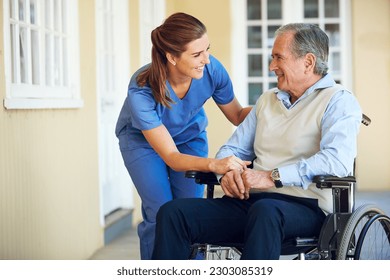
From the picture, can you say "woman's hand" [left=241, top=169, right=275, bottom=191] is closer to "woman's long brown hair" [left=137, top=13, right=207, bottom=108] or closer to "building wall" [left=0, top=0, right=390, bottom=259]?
"woman's long brown hair" [left=137, top=13, right=207, bottom=108]

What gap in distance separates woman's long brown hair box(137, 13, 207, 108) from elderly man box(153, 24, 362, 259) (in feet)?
0.89

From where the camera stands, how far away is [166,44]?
276 cm

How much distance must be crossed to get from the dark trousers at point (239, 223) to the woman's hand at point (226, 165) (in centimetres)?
10

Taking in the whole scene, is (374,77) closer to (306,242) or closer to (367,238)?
(367,238)

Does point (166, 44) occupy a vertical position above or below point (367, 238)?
above

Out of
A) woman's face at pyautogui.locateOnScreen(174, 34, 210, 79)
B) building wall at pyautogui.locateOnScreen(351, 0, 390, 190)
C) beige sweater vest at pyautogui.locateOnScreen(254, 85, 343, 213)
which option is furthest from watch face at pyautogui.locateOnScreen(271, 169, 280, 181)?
building wall at pyautogui.locateOnScreen(351, 0, 390, 190)

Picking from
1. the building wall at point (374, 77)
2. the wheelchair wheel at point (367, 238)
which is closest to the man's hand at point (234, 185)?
the wheelchair wheel at point (367, 238)

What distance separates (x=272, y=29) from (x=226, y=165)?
18.2 feet

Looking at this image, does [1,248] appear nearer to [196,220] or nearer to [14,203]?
[14,203]

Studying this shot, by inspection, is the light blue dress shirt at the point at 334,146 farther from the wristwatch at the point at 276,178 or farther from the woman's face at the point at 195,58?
the woman's face at the point at 195,58

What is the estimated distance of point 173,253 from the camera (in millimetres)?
2473

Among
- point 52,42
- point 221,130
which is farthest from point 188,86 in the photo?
point 221,130

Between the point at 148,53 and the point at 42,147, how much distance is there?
286 centimetres

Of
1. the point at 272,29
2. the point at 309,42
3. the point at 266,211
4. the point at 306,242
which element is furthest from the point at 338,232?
the point at 272,29
